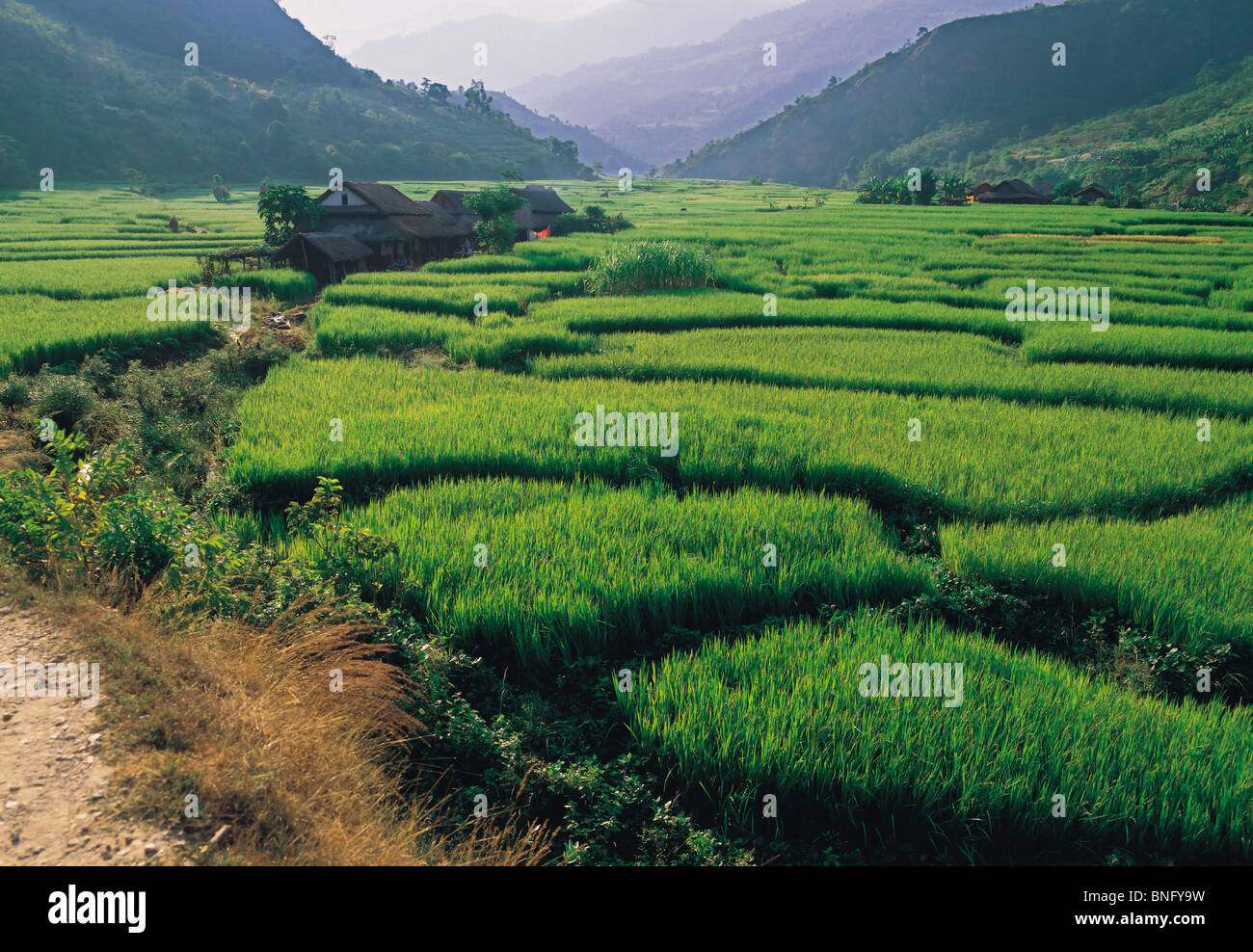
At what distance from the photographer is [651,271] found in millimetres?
17703

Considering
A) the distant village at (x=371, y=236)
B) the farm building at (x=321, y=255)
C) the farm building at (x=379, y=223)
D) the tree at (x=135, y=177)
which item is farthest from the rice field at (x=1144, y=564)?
the tree at (x=135, y=177)

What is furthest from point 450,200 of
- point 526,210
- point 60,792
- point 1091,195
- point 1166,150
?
point 1166,150

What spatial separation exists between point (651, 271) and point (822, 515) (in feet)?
44.3

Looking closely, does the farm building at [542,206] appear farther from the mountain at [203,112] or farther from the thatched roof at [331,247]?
the mountain at [203,112]

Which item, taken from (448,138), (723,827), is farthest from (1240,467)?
(448,138)

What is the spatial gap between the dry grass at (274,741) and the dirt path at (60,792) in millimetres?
77

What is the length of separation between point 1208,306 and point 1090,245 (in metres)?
9.64

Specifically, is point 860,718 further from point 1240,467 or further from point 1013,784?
point 1240,467

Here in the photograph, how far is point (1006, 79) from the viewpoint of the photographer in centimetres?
11262

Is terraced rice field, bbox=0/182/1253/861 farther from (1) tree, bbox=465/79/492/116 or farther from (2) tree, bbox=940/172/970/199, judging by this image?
(1) tree, bbox=465/79/492/116

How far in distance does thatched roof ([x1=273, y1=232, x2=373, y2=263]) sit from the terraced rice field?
8589 mm

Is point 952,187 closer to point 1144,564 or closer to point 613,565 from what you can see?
point 1144,564

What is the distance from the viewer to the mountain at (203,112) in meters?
61.5

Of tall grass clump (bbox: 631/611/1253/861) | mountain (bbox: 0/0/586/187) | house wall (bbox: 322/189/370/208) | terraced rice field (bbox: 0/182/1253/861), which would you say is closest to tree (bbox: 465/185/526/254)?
house wall (bbox: 322/189/370/208)
